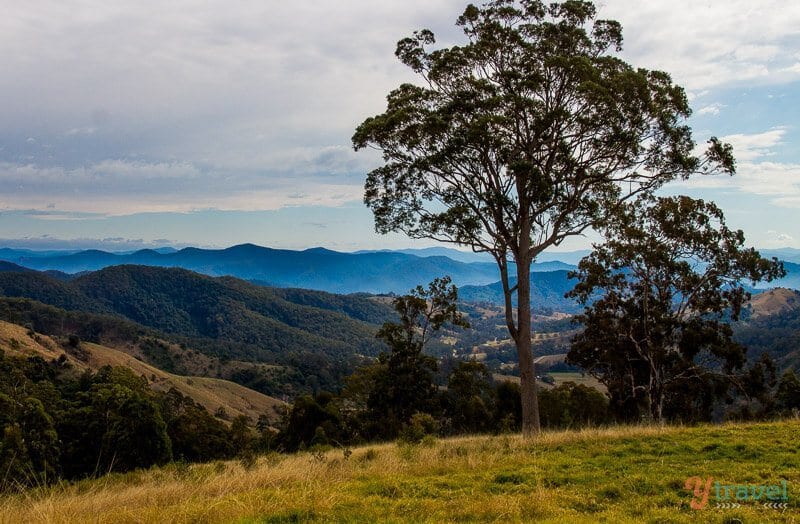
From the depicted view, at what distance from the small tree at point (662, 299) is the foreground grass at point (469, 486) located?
518 inches

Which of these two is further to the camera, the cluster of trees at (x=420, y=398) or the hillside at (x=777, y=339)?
the hillside at (x=777, y=339)

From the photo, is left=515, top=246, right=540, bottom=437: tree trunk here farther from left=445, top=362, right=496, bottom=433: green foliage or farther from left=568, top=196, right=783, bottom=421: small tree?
left=445, top=362, right=496, bottom=433: green foliage

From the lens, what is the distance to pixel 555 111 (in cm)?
1485

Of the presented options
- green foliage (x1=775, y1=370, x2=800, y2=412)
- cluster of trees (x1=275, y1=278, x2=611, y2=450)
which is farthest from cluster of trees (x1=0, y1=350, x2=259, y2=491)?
green foliage (x1=775, y1=370, x2=800, y2=412)

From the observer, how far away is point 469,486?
7.52 m

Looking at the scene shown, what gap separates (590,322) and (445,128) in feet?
53.1

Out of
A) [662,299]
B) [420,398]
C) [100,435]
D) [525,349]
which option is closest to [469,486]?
[525,349]

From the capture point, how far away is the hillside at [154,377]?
88.2 m

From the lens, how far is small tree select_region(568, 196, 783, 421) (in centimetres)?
2297

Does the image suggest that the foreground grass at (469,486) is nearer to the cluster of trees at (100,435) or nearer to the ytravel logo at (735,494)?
the ytravel logo at (735,494)

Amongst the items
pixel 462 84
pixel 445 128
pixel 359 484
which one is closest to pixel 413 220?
pixel 445 128

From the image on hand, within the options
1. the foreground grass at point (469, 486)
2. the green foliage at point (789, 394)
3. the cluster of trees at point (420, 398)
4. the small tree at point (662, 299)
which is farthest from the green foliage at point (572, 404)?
the foreground grass at point (469, 486)

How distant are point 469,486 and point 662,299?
68.4 feet

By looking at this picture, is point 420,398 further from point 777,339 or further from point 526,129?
point 777,339
